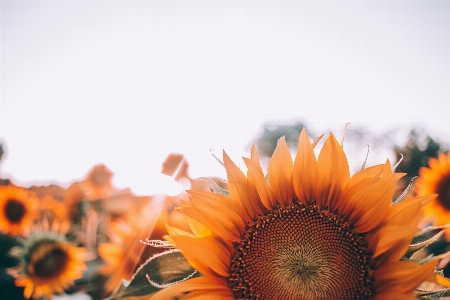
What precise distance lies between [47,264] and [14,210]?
12.0ft

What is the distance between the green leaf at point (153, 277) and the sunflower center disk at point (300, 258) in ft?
0.85

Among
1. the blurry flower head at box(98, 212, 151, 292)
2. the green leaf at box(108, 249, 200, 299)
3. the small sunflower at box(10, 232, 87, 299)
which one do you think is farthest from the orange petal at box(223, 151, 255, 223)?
the small sunflower at box(10, 232, 87, 299)

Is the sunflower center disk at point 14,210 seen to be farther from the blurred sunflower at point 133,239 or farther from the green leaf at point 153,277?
the green leaf at point 153,277

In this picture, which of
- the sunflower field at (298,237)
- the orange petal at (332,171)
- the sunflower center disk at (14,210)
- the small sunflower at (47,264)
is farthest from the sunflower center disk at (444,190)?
the sunflower center disk at (14,210)

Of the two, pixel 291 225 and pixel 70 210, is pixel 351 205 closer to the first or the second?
pixel 291 225

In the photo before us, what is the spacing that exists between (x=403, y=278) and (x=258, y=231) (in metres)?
0.53

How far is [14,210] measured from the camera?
8000 millimetres

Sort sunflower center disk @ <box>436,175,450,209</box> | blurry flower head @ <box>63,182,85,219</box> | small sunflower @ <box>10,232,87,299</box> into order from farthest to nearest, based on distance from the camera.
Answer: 1. blurry flower head @ <box>63,182,85,219</box>
2. small sunflower @ <box>10,232,87,299</box>
3. sunflower center disk @ <box>436,175,450,209</box>

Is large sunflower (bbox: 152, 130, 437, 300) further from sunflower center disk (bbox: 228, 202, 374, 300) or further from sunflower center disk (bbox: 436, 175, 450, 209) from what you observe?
sunflower center disk (bbox: 436, 175, 450, 209)

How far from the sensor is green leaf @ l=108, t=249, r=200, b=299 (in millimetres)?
1198

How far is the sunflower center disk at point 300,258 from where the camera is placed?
134cm

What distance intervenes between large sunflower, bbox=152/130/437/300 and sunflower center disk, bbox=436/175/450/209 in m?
3.89

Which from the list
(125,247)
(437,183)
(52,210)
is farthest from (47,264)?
(437,183)

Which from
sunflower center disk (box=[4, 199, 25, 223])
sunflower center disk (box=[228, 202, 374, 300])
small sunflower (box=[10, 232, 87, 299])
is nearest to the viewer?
sunflower center disk (box=[228, 202, 374, 300])
